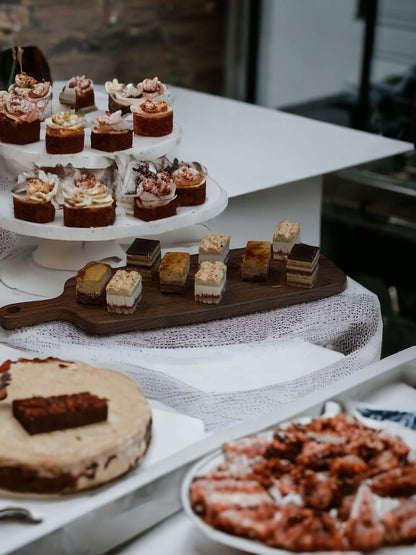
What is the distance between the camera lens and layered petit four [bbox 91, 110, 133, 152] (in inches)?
49.1

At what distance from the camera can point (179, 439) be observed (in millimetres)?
833

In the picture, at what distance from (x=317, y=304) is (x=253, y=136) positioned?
2.66 ft

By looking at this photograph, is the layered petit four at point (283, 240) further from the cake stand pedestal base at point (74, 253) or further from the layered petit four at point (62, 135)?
the layered petit four at point (62, 135)

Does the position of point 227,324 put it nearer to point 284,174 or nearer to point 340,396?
point 340,396

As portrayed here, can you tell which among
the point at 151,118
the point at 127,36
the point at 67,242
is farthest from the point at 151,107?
the point at 127,36

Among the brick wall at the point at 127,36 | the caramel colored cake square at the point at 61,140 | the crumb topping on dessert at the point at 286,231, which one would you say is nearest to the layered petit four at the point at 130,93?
the caramel colored cake square at the point at 61,140

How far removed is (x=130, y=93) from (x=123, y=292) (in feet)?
1.63

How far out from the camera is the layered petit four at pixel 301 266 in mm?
1124

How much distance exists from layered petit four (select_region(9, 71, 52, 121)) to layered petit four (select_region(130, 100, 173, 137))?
0.16 metres

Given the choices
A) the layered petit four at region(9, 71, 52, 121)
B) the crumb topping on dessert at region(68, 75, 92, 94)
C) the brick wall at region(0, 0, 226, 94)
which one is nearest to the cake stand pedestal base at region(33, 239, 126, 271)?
the layered petit four at region(9, 71, 52, 121)

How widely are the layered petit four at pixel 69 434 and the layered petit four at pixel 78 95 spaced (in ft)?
2.41

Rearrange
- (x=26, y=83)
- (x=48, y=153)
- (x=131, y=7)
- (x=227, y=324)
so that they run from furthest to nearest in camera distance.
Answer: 1. (x=131, y=7)
2. (x=26, y=83)
3. (x=48, y=153)
4. (x=227, y=324)

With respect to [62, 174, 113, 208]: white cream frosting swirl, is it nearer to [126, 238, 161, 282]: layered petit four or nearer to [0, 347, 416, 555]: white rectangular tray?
[126, 238, 161, 282]: layered petit four

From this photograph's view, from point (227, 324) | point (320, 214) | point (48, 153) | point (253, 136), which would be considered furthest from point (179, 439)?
point (253, 136)
